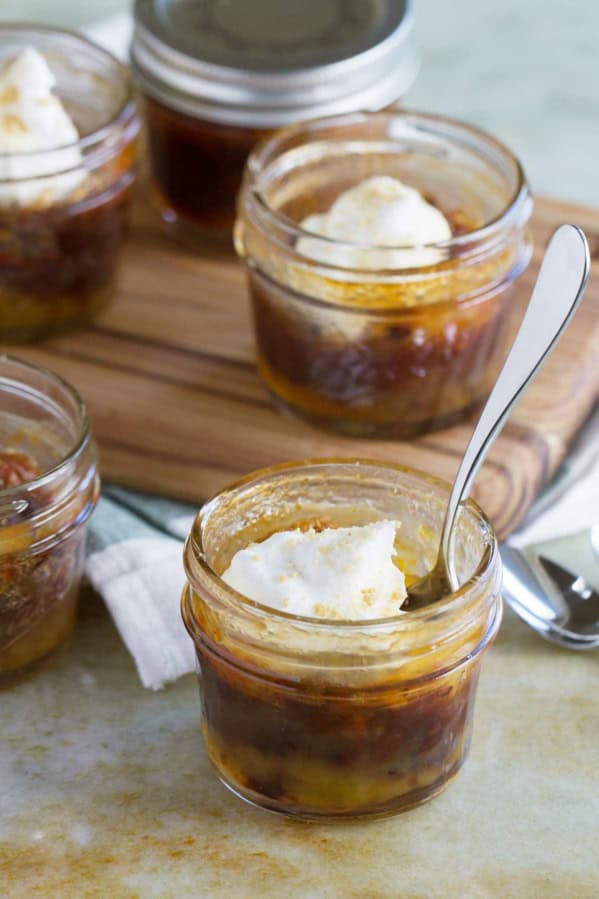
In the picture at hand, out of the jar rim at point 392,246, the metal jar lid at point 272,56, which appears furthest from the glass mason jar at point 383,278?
the metal jar lid at point 272,56

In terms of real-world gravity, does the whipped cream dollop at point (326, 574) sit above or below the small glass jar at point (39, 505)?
above

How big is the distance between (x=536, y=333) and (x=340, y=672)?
1.42 feet

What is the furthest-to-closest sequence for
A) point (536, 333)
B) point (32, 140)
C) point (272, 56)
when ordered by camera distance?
point (272, 56), point (32, 140), point (536, 333)

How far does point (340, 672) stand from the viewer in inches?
56.7

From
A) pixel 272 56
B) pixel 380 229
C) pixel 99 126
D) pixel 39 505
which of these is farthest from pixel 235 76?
pixel 39 505

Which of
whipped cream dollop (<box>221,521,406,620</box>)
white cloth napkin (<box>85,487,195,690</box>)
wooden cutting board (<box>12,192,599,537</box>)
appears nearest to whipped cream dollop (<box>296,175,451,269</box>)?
wooden cutting board (<box>12,192,599,537</box>)

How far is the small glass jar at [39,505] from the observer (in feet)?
5.45

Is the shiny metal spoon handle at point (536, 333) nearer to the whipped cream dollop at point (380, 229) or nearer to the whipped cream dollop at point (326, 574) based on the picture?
the whipped cream dollop at point (326, 574)

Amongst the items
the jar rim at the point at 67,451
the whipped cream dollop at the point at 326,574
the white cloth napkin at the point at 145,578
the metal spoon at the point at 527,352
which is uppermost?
the metal spoon at the point at 527,352

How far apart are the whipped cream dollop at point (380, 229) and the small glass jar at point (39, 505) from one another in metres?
0.46

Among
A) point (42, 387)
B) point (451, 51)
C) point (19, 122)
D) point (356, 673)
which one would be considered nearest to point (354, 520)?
point (356, 673)

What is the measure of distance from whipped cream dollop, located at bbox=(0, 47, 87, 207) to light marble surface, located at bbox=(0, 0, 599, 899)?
67 cm

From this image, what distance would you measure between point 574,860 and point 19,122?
53.8 inches

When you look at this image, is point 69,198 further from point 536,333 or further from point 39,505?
point 536,333
